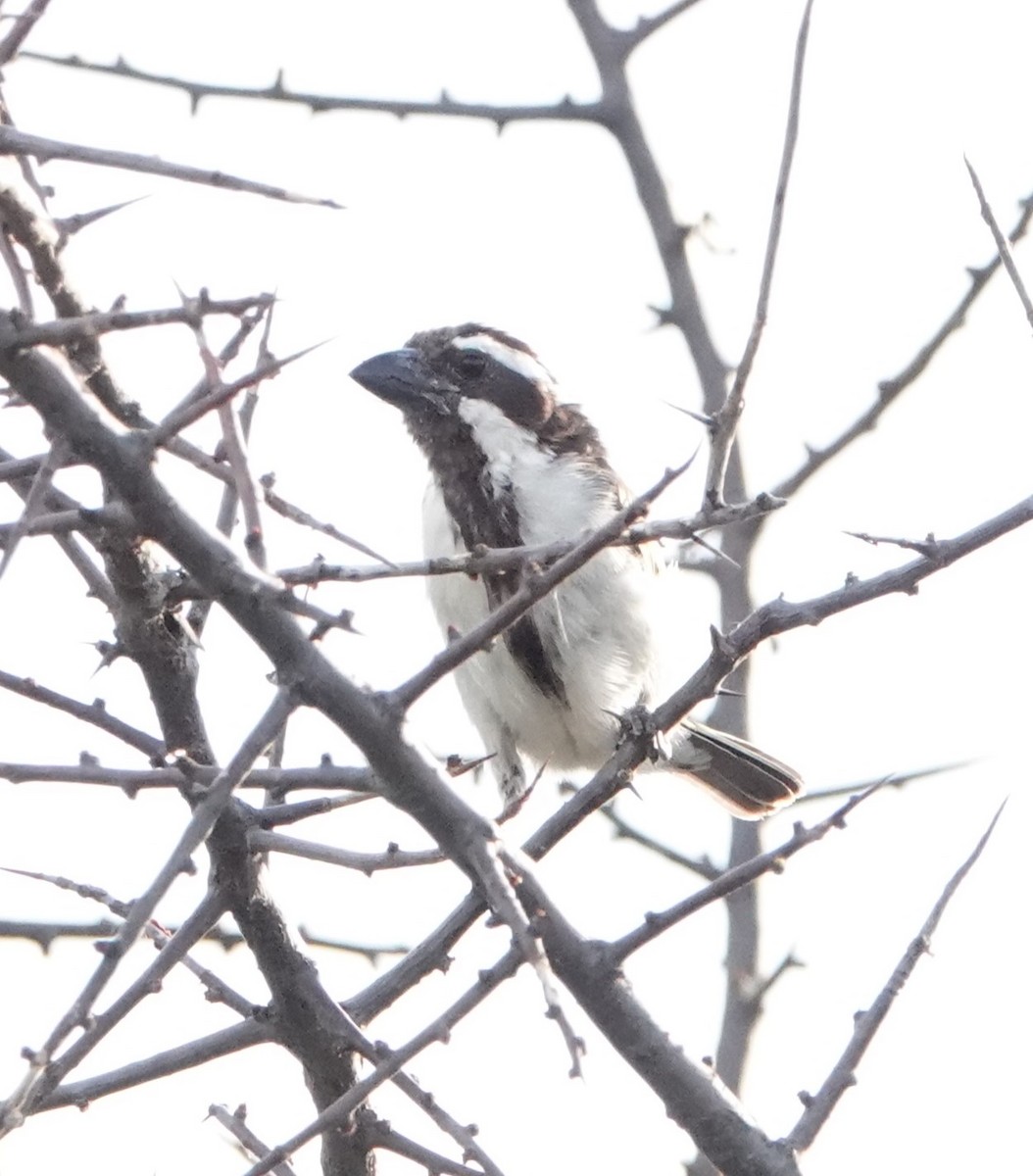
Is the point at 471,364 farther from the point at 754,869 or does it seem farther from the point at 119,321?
the point at 119,321

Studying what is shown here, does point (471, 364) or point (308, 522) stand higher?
point (471, 364)

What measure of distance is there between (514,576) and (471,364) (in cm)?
161

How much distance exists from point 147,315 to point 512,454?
4.72 metres

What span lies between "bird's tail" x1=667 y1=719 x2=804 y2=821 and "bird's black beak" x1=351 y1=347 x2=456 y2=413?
158 centimetres

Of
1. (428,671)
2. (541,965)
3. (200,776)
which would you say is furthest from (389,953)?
(541,965)

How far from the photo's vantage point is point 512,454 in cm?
685

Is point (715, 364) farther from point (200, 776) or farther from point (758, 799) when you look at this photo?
point (200, 776)

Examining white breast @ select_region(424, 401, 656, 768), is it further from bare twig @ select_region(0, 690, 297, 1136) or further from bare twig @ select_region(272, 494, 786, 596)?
bare twig @ select_region(0, 690, 297, 1136)

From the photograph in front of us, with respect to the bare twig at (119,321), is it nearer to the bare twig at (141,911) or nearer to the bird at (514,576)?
the bare twig at (141,911)

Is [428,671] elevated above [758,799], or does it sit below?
below

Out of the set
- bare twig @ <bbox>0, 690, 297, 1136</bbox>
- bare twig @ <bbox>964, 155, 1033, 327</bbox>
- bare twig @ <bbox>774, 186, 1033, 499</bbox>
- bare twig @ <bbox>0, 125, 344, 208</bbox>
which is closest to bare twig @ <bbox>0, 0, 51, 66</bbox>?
bare twig @ <bbox>0, 125, 344, 208</bbox>

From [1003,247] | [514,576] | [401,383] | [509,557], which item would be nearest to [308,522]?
[509,557]

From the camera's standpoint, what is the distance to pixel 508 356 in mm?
7434

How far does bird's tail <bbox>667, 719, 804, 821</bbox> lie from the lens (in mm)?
7387
